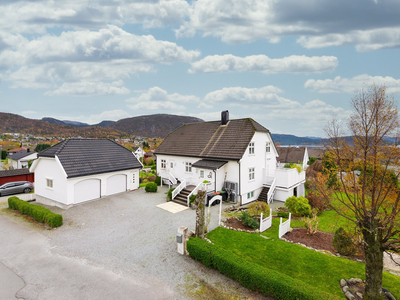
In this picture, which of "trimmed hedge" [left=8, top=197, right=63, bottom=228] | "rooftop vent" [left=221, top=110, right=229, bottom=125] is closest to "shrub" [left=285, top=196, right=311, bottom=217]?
"rooftop vent" [left=221, top=110, right=229, bottom=125]

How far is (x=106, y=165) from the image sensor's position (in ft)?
64.5

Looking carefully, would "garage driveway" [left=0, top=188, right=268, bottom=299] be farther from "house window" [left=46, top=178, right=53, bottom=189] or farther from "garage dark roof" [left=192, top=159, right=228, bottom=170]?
"garage dark roof" [left=192, top=159, right=228, bottom=170]

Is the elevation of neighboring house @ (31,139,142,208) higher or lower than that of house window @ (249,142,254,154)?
lower

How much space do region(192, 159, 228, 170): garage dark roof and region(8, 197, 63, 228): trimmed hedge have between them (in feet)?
37.5

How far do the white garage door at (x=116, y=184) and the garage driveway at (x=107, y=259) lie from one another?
4.14 m

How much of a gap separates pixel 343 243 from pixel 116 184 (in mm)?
18265

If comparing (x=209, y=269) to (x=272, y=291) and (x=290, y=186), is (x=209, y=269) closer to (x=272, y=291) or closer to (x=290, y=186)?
(x=272, y=291)

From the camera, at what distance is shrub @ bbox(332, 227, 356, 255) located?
411 inches

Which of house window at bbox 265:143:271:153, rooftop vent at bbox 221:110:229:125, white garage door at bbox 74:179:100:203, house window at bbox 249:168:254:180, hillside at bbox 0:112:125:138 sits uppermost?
hillside at bbox 0:112:125:138

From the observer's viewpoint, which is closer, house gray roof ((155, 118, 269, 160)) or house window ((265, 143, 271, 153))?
house gray roof ((155, 118, 269, 160))

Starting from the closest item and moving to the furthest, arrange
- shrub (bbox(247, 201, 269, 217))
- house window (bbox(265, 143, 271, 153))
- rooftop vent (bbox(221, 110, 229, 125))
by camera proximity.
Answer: shrub (bbox(247, 201, 269, 217)), house window (bbox(265, 143, 271, 153)), rooftop vent (bbox(221, 110, 229, 125))

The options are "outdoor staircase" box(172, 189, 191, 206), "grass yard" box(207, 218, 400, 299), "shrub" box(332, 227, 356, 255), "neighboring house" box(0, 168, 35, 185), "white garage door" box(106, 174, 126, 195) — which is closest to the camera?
"grass yard" box(207, 218, 400, 299)

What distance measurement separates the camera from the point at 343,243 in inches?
419

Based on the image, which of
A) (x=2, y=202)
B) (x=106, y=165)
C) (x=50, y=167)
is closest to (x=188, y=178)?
(x=106, y=165)
